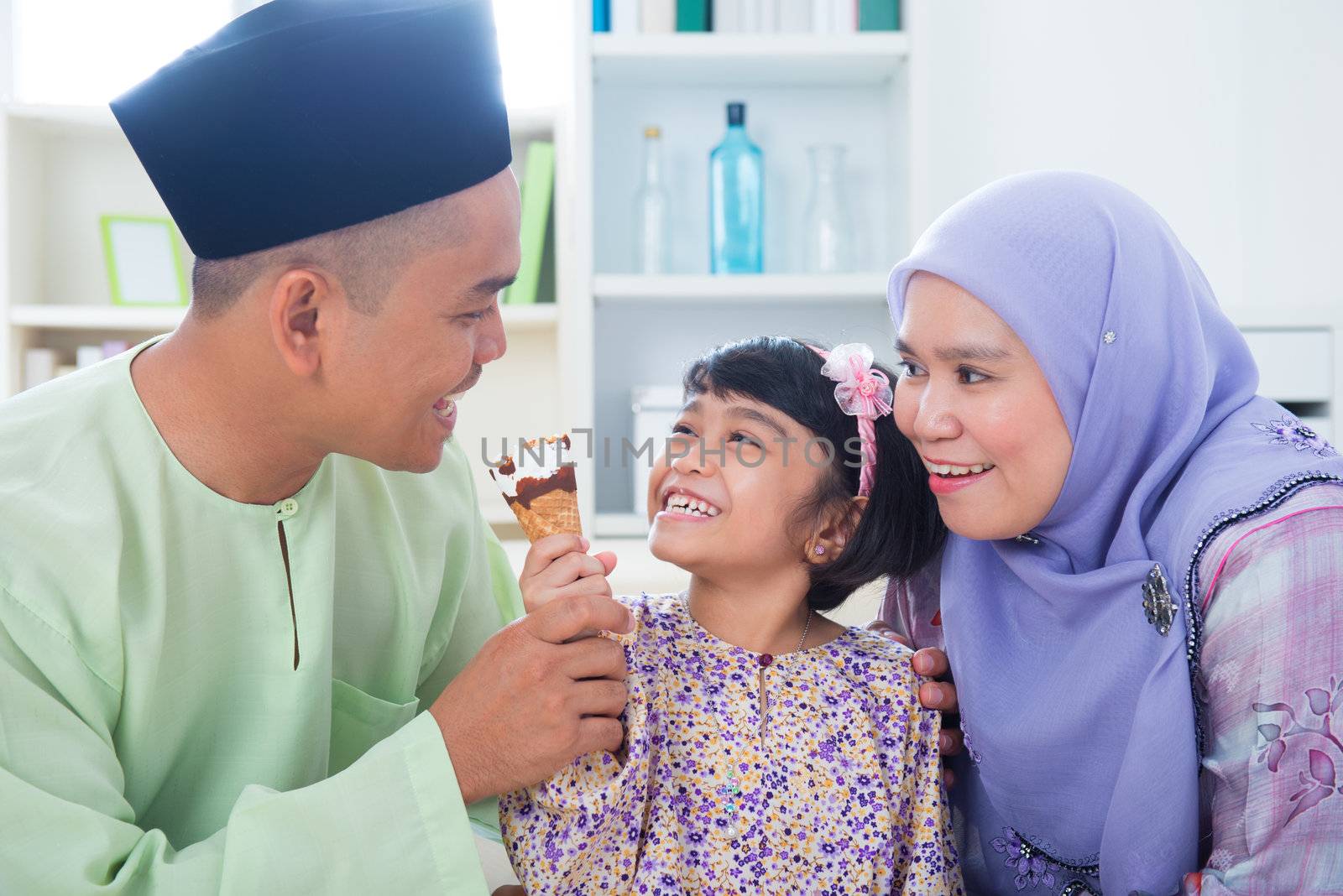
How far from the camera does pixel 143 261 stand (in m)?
3.27

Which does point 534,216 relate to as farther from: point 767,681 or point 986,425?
point 986,425

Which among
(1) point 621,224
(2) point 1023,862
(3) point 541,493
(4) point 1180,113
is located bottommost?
(2) point 1023,862

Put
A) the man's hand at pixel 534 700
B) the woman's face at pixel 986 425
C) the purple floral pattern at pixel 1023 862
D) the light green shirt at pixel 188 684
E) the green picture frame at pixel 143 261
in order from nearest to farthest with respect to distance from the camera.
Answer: the light green shirt at pixel 188 684 < the man's hand at pixel 534 700 < the woman's face at pixel 986 425 < the purple floral pattern at pixel 1023 862 < the green picture frame at pixel 143 261

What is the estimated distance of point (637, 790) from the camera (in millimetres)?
1512

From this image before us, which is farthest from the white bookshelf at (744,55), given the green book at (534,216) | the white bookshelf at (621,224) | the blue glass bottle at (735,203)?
the green book at (534,216)

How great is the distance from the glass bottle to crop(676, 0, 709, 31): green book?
31 centimetres

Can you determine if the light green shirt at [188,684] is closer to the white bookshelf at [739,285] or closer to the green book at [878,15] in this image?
the white bookshelf at [739,285]

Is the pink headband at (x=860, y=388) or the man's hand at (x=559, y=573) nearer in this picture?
the man's hand at (x=559, y=573)

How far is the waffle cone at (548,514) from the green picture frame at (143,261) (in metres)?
2.19

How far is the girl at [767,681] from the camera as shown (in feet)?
4.91

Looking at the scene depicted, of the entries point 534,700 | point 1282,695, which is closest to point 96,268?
point 534,700

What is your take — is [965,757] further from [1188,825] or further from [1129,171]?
[1129,171]

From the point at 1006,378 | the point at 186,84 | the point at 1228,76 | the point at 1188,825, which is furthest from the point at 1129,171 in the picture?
the point at 186,84

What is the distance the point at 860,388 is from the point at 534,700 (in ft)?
2.19
